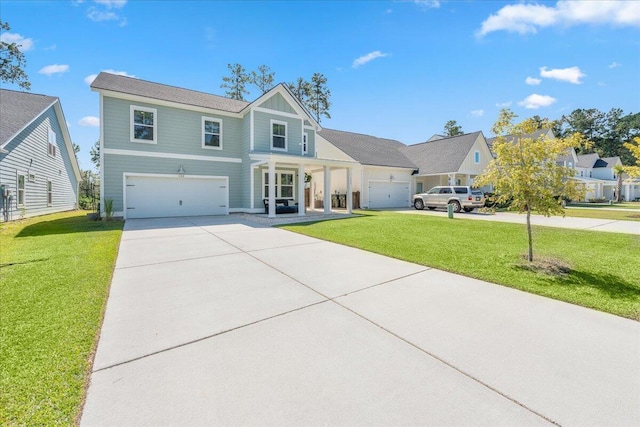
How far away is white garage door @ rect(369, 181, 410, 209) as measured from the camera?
72.6 ft

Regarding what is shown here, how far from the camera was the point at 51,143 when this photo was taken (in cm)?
1717

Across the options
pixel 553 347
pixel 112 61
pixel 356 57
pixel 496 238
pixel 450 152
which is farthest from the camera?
pixel 450 152

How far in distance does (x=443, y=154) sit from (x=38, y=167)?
27.7 metres

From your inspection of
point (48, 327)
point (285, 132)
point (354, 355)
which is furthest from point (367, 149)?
point (48, 327)

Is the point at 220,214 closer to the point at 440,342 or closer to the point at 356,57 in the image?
the point at 356,57

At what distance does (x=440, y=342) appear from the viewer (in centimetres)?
282

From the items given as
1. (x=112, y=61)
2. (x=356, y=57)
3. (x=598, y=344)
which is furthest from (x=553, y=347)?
(x=112, y=61)

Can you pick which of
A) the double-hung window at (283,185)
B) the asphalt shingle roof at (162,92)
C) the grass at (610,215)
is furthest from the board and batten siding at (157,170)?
the grass at (610,215)

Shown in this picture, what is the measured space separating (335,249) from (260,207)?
9.66 m

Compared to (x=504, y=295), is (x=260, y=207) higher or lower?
higher

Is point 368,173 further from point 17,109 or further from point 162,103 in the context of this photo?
point 17,109

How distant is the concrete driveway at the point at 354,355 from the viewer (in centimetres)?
193

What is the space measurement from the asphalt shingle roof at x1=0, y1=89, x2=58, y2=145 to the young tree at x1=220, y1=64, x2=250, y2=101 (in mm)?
20547

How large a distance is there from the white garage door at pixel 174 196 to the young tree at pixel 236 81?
77.4 feet
